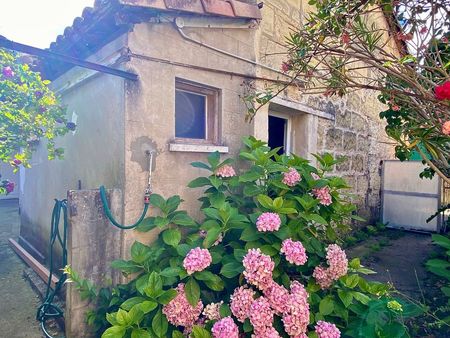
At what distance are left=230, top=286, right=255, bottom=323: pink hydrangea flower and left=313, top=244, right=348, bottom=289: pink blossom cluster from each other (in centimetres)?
74

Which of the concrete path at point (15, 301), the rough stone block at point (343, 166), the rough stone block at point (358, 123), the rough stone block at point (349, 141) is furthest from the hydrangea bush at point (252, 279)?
the rough stone block at point (358, 123)

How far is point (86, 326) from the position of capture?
8.78ft

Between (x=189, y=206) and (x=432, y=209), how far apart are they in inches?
276

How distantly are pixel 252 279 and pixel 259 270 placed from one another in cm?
10

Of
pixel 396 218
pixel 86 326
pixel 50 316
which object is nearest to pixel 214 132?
pixel 86 326

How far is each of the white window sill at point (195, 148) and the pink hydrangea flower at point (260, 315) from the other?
1793 mm

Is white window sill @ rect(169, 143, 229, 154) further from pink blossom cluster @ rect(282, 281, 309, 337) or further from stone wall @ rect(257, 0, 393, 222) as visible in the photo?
pink blossom cluster @ rect(282, 281, 309, 337)

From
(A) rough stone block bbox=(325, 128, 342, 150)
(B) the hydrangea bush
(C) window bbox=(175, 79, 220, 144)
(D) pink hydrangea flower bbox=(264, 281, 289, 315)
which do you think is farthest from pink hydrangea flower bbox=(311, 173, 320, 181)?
(A) rough stone block bbox=(325, 128, 342, 150)

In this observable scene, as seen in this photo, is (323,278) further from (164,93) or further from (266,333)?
(164,93)

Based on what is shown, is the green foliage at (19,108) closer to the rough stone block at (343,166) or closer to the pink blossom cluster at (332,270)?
the pink blossom cluster at (332,270)

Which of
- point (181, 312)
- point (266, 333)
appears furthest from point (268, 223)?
point (181, 312)

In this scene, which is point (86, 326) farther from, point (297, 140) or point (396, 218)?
point (396, 218)

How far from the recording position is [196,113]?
3.66 meters

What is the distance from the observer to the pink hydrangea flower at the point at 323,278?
2589 mm
